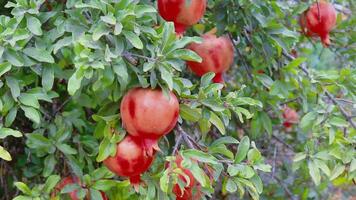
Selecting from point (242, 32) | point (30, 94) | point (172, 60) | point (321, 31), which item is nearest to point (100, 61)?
point (172, 60)

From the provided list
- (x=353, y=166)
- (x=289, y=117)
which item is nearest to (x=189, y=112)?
(x=353, y=166)

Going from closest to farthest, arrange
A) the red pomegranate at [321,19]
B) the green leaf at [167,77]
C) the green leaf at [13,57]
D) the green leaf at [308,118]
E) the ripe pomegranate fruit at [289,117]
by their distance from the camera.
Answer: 1. the green leaf at [167,77]
2. the green leaf at [13,57]
3. the green leaf at [308,118]
4. the red pomegranate at [321,19]
5. the ripe pomegranate fruit at [289,117]

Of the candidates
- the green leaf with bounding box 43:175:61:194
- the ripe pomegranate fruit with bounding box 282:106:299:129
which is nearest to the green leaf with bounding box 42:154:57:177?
the green leaf with bounding box 43:175:61:194

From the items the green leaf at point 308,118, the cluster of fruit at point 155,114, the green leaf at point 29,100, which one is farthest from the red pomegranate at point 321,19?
the green leaf at point 29,100

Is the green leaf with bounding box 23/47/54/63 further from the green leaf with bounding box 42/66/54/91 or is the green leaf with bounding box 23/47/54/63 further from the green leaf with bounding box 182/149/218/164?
the green leaf with bounding box 182/149/218/164

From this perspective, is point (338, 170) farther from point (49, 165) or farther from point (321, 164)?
point (49, 165)

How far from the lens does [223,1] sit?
1589 mm

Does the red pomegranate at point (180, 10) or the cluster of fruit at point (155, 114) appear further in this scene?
the red pomegranate at point (180, 10)

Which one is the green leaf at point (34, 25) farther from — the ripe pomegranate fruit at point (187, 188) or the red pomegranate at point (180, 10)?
the ripe pomegranate fruit at point (187, 188)

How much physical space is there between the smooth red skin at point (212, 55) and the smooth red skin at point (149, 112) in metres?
0.37

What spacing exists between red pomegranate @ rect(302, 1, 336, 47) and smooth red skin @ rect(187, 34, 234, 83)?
Answer: 1.20 ft

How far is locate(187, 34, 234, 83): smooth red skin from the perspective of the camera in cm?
146

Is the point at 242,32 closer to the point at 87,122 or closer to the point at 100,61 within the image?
the point at 87,122

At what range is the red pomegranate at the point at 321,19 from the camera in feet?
5.64
